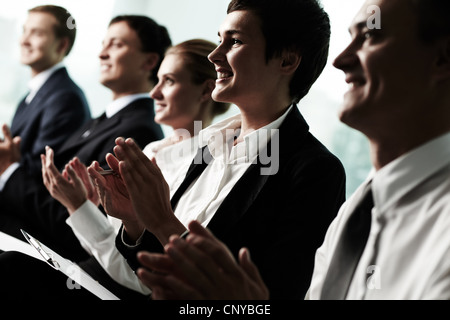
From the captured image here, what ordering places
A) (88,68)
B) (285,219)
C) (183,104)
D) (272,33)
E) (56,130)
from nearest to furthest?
(285,219), (272,33), (183,104), (56,130), (88,68)

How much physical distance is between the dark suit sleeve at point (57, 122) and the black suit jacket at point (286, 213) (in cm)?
120

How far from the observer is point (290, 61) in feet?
4.09

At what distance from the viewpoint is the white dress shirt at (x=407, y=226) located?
719 millimetres

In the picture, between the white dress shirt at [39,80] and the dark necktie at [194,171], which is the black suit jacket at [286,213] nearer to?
the dark necktie at [194,171]

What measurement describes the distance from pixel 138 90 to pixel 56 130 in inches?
16.2

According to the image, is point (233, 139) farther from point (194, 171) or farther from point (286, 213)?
point (286, 213)

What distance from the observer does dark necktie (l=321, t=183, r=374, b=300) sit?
80 centimetres

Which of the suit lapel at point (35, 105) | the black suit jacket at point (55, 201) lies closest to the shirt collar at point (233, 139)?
the black suit jacket at point (55, 201)

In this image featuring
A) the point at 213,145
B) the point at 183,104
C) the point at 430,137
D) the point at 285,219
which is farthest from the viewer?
the point at 183,104

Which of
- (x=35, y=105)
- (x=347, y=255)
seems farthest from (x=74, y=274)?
(x=35, y=105)
